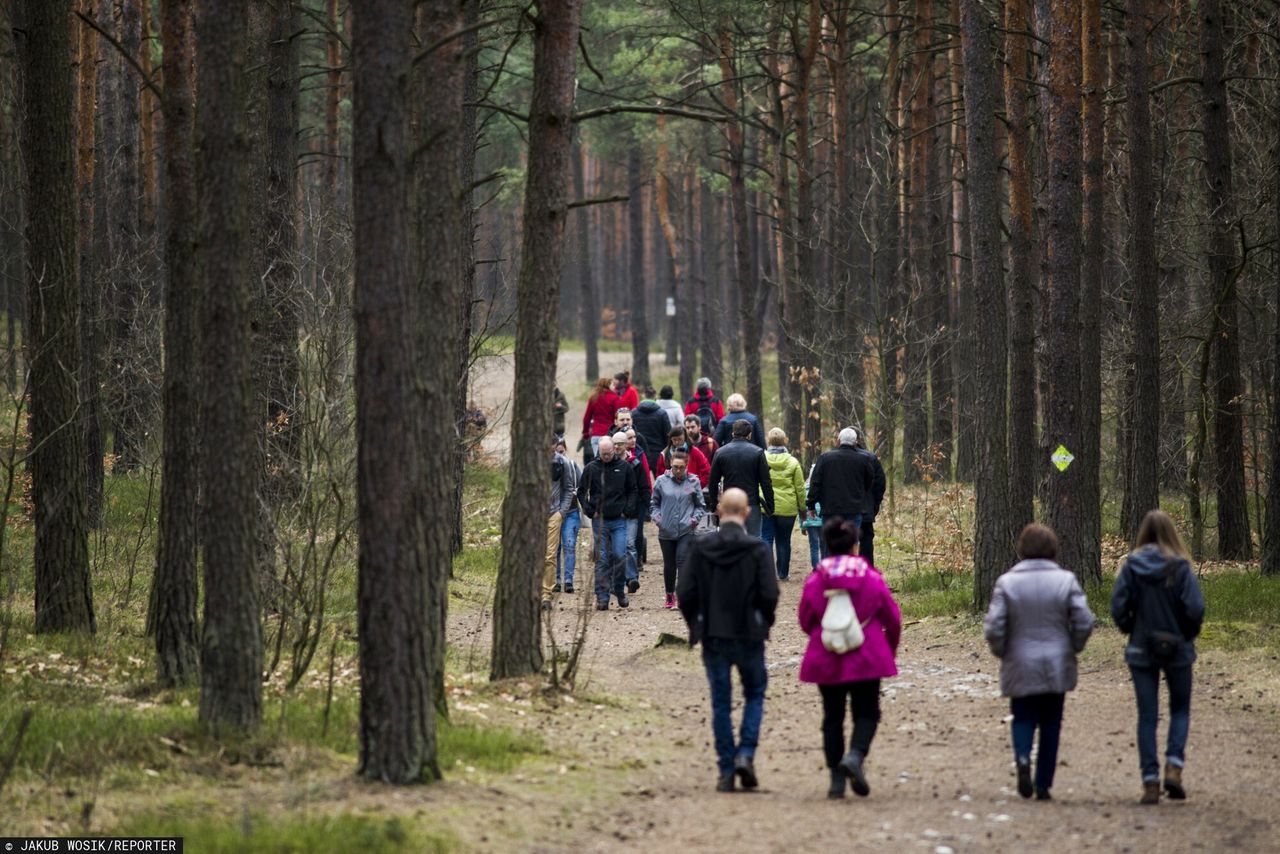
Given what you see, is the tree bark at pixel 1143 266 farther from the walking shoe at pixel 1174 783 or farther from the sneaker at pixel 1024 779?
the sneaker at pixel 1024 779

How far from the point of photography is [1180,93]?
2280 cm

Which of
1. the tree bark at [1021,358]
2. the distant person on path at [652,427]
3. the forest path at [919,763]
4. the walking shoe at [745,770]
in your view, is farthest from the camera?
the distant person on path at [652,427]

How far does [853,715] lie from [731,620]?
93cm

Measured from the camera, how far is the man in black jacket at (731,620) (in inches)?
337

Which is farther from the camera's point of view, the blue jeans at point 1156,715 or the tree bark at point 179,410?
the tree bark at point 179,410

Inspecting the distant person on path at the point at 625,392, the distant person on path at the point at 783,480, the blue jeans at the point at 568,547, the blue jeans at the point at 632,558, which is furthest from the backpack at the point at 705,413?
the blue jeans at the point at 568,547

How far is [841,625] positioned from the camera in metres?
8.30

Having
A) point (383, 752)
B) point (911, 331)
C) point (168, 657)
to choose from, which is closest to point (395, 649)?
point (383, 752)

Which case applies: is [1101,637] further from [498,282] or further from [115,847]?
[115,847]

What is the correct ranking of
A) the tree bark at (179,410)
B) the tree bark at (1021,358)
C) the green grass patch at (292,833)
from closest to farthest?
1. the green grass patch at (292,833)
2. the tree bark at (179,410)
3. the tree bark at (1021,358)

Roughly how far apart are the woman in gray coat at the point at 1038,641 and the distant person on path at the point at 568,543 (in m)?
8.42

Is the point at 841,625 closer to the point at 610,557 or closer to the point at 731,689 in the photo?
the point at 731,689

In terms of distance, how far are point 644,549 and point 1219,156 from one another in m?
8.84

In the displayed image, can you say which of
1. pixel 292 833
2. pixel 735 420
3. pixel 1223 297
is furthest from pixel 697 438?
pixel 292 833
